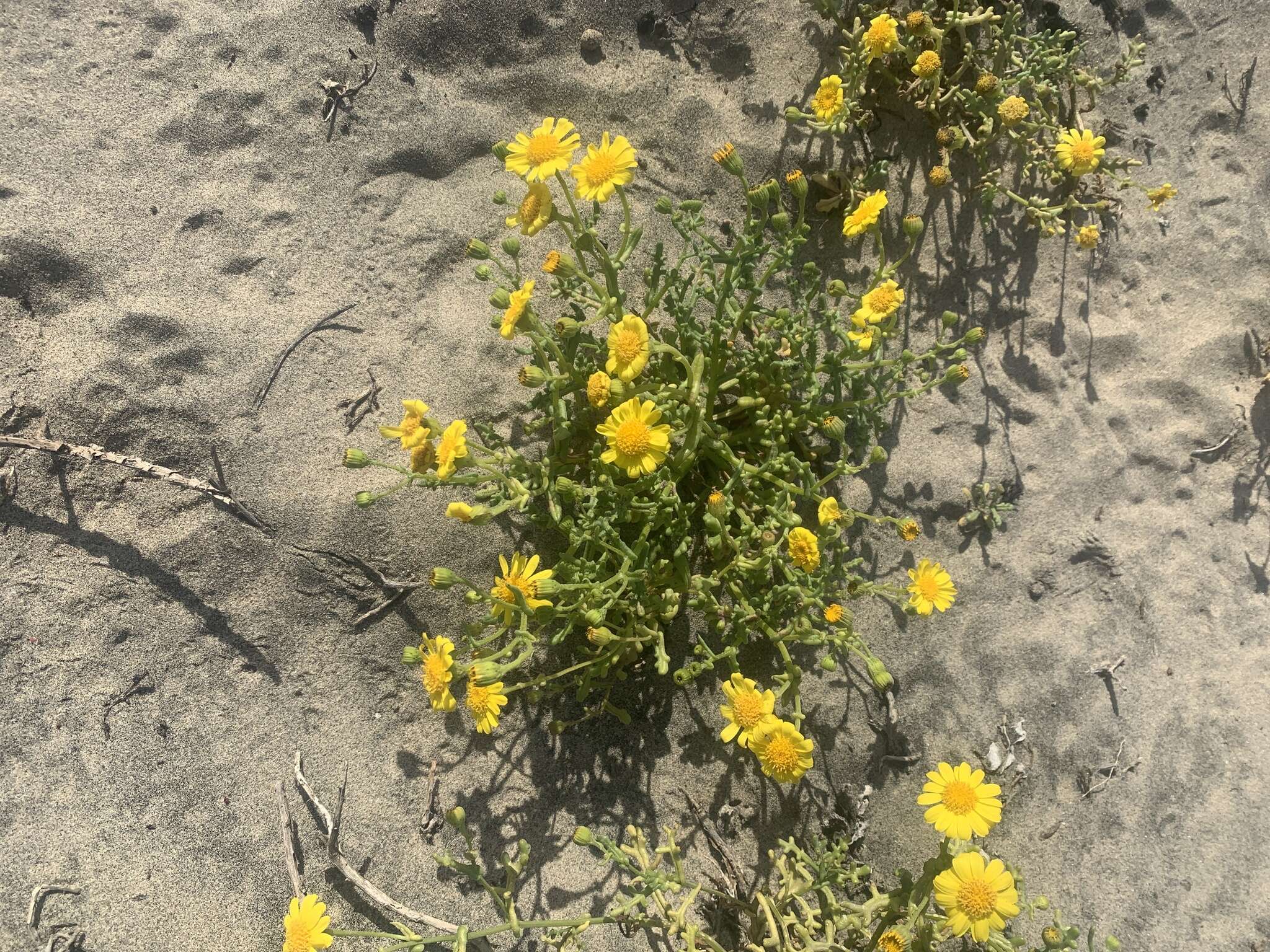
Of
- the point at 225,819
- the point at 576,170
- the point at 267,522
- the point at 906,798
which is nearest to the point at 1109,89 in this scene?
the point at 576,170

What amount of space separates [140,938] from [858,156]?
379 cm

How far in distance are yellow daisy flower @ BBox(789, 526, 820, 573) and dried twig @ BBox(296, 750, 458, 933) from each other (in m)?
1.67

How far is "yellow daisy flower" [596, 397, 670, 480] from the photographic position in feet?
7.21

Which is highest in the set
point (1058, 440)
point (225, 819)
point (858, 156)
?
point (858, 156)

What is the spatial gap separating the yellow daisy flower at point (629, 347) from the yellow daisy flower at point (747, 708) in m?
0.94

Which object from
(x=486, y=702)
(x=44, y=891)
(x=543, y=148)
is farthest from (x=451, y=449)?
(x=44, y=891)

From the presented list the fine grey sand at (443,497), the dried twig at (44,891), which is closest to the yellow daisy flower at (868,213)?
the fine grey sand at (443,497)

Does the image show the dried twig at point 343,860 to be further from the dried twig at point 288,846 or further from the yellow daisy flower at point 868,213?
the yellow daisy flower at point 868,213

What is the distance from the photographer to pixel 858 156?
304 centimetres

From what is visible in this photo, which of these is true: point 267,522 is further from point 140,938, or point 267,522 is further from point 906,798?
point 906,798

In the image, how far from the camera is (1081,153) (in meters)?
2.78

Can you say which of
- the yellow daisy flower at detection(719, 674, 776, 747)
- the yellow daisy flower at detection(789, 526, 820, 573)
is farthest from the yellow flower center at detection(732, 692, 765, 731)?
the yellow daisy flower at detection(789, 526, 820, 573)

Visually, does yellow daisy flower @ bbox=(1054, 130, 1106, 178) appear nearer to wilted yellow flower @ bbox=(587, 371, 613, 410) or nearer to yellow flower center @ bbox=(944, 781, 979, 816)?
wilted yellow flower @ bbox=(587, 371, 613, 410)

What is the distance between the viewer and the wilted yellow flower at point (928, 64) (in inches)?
109
